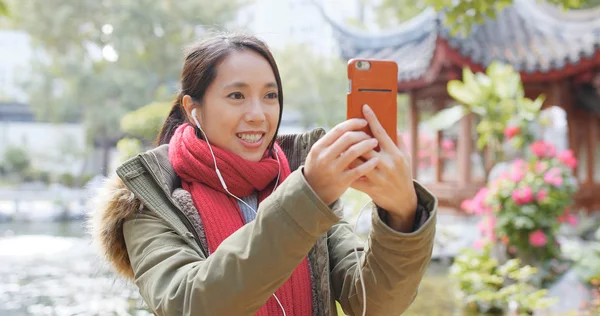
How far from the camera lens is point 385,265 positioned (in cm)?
104

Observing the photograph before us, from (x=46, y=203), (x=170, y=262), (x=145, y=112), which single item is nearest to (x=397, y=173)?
(x=170, y=262)

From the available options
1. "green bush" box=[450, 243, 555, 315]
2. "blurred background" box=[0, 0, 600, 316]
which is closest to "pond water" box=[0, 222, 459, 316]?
"blurred background" box=[0, 0, 600, 316]

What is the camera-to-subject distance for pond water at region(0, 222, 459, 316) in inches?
223

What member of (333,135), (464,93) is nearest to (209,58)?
(333,135)

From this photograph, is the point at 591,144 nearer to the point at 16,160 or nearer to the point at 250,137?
the point at 250,137

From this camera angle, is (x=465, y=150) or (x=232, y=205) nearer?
(x=232, y=205)

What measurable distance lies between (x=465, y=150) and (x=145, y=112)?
5493 millimetres

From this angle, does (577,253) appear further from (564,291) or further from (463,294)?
(463,294)

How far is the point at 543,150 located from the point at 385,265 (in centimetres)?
509

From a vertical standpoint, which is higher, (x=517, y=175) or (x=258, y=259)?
(x=258, y=259)

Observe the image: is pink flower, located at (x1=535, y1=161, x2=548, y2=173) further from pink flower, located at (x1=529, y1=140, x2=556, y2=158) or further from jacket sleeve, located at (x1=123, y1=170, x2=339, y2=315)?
jacket sleeve, located at (x1=123, y1=170, x2=339, y2=315)

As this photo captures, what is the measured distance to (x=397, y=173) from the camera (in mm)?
871

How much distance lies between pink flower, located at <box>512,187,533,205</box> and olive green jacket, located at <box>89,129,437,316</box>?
4.47 metres

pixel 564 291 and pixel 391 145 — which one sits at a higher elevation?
pixel 391 145
